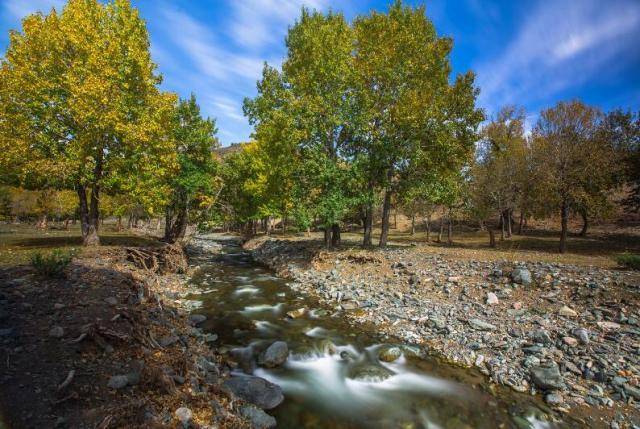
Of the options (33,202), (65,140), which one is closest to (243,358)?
(65,140)

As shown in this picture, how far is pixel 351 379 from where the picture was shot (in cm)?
997

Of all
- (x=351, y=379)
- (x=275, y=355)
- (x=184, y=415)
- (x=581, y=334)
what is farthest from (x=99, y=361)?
(x=581, y=334)

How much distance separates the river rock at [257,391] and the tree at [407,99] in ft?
58.7

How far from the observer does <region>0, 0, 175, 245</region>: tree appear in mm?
17984

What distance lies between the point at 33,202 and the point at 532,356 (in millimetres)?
89208

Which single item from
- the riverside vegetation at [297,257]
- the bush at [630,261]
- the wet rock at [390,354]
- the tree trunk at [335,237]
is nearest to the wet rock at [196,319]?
the riverside vegetation at [297,257]

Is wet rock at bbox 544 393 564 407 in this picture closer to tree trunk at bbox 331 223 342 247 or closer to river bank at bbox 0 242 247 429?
river bank at bbox 0 242 247 429

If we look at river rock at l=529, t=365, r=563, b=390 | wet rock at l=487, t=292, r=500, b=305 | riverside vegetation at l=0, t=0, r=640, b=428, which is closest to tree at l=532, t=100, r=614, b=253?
riverside vegetation at l=0, t=0, r=640, b=428

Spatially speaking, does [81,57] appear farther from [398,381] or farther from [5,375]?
[398,381]

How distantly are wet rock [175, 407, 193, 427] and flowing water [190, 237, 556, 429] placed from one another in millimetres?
2558

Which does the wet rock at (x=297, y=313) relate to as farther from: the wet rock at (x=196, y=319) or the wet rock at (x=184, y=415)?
the wet rock at (x=184, y=415)

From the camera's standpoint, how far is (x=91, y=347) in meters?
7.51

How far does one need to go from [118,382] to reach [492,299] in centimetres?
1471

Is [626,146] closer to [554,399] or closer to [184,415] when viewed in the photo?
[554,399]
